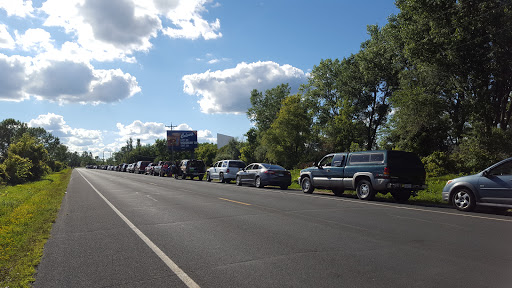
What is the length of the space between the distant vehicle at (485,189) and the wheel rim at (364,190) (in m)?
3.17

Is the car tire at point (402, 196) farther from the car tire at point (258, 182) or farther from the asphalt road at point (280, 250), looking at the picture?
the car tire at point (258, 182)

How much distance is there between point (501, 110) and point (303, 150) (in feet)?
88.6

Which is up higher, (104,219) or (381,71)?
(381,71)

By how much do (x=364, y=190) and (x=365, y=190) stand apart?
60 mm

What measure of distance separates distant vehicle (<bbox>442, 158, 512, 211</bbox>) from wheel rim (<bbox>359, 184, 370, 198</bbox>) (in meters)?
3.17

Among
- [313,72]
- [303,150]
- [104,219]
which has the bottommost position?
[104,219]

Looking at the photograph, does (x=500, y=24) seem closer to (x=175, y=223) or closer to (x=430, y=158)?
(x=430, y=158)

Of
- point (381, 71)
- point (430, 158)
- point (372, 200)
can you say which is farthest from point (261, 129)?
point (372, 200)

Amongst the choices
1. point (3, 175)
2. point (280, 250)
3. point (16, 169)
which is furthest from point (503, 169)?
point (3, 175)

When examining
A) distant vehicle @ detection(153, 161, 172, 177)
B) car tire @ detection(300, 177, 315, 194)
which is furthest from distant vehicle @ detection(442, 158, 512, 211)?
distant vehicle @ detection(153, 161, 172, 177)

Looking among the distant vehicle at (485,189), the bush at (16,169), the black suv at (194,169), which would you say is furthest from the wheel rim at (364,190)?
the bush at (16,169)

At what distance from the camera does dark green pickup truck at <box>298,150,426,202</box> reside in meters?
13.2

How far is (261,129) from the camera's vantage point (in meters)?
71.5

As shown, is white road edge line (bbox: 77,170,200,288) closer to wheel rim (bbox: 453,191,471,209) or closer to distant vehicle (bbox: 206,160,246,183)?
wheel rim (bbox: 453,191,471,209)
